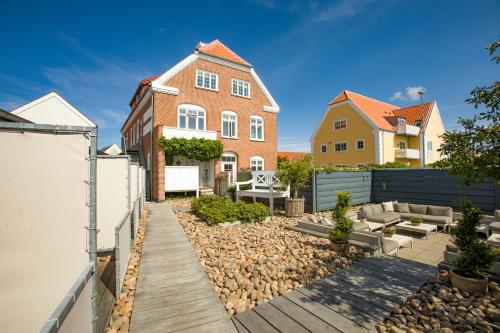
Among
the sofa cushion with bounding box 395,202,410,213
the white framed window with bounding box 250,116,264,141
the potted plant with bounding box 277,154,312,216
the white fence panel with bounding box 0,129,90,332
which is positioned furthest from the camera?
the white framed window with bounding box 250,116,264,141

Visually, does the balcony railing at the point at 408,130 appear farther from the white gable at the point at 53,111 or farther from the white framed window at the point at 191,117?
the white gable at the point at 53,111

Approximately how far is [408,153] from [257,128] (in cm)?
1972

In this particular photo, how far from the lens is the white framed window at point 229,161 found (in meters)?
18.0

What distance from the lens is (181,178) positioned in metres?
15.1

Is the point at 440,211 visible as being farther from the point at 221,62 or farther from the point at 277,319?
the point at 221,62

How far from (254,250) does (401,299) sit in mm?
3133

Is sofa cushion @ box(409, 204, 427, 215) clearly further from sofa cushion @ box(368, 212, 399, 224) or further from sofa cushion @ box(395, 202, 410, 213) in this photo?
sofa cushion @ box(368, 212, 399, 224)

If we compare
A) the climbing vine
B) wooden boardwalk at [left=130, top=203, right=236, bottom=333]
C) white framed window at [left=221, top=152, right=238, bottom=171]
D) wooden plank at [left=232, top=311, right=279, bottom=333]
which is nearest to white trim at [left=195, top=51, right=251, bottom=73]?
the climbing vine

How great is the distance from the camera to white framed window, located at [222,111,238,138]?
18547mm

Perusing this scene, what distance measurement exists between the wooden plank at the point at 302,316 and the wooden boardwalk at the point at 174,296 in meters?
0.76

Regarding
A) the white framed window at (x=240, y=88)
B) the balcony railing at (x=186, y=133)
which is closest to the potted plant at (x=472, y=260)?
the balcony railing at (x=186, y=133)

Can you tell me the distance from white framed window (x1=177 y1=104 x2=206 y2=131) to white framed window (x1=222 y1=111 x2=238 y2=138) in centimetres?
171

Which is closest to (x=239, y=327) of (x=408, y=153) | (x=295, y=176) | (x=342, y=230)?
(x=342, y=230)

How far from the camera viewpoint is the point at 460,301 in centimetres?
343
